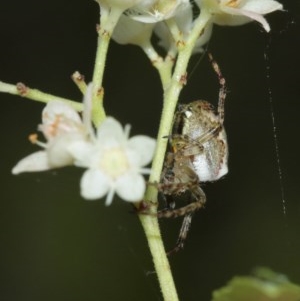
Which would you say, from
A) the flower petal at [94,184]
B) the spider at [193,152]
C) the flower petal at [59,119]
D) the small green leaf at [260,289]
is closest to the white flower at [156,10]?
the spider at [193,152]

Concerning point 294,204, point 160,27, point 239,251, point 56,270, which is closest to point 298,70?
point 294,204

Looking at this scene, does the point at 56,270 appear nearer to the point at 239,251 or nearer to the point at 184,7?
the point at 239,251

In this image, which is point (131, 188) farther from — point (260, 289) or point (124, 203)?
point (124, 203)

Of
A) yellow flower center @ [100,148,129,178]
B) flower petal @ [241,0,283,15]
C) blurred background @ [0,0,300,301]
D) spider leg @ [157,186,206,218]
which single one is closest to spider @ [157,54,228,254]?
spider leg @ [157,186,206,218]

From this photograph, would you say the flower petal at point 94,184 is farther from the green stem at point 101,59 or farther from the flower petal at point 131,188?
the green stem at point 101,59

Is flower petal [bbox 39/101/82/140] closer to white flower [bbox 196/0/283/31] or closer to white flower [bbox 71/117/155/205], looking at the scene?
white flower [bbox 71/117/155/205]

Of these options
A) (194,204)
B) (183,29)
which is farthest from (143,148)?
(183,29)
